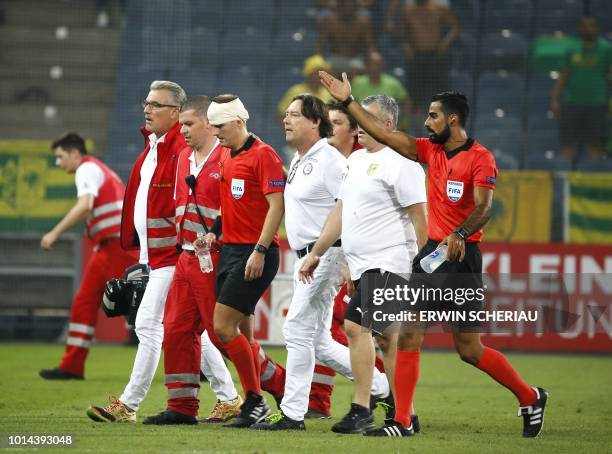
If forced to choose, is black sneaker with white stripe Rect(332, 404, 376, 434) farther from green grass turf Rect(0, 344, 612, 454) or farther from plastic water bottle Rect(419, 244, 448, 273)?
plastic water bottle Rect(419, 244, 448, 273)

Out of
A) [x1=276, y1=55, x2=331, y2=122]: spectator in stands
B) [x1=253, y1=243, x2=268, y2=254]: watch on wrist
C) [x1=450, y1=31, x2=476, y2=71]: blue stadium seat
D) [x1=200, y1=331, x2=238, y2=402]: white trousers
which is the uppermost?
[x1=450, y1=31, x2=476, y2=71]: blue stadium seat

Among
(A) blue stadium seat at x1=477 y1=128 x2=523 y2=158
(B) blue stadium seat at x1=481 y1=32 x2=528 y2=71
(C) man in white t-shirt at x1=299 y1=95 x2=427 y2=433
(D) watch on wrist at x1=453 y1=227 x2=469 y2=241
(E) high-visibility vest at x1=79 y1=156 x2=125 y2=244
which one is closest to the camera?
(D) watch on wrist at x1=453 y1=227 x2=469 y2=241

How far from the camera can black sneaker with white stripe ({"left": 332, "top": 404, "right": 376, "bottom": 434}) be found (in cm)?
764

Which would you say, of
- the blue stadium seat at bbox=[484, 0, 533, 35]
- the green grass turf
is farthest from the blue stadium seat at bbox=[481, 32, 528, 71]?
the green grass turf

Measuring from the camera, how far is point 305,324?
7.92 meters

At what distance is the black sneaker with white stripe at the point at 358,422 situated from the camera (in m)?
7.64

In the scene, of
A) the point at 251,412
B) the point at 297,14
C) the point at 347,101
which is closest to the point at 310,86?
the point at 297,14

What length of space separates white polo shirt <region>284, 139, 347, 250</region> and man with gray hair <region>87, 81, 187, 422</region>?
0.85 m

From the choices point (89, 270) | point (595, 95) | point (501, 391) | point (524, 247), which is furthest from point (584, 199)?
point (89, 270)

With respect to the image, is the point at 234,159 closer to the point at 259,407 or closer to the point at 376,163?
the point at 376,163

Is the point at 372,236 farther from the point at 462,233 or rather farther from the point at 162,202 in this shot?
the point at 162,202

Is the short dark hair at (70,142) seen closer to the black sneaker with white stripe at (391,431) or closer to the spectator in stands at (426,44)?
the black sneaker with white stripe at (391,431)

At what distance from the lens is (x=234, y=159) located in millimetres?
8016

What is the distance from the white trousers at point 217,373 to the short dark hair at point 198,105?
1749mm
